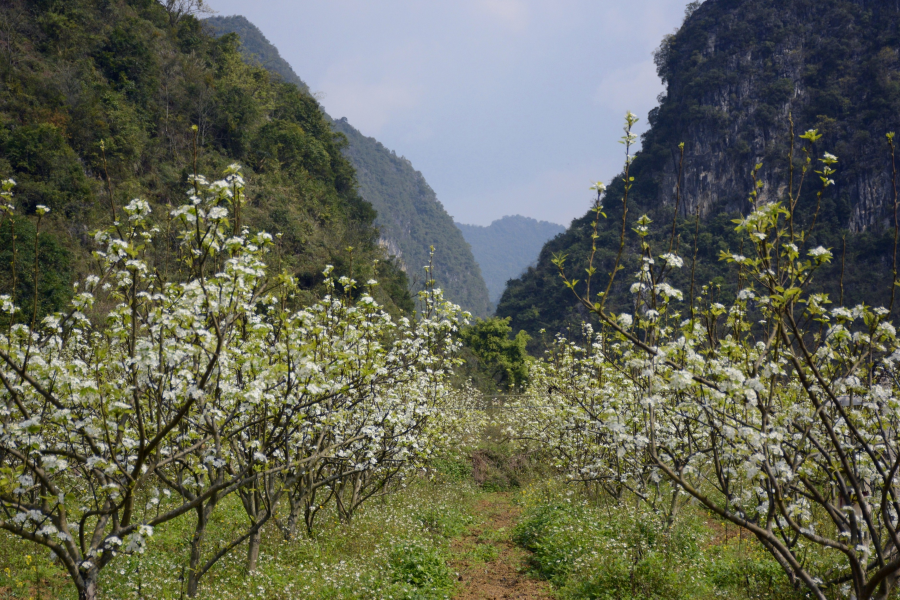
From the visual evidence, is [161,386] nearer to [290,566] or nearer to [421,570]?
[290,566]

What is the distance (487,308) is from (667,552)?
5337 inches

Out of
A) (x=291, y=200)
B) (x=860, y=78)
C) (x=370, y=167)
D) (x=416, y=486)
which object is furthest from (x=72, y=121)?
(x=370, y=167)

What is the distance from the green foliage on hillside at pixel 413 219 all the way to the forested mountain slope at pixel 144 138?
221 ft

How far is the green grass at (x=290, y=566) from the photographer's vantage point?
6.71 meters

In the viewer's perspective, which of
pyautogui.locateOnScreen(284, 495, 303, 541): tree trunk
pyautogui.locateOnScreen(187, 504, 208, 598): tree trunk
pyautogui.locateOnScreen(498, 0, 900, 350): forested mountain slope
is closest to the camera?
pyautogui.locateOnScreen(187, 504, 208, 598): tree trunk

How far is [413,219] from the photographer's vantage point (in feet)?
518

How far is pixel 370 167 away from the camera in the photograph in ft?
521

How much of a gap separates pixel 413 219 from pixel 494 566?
15106 centimetres

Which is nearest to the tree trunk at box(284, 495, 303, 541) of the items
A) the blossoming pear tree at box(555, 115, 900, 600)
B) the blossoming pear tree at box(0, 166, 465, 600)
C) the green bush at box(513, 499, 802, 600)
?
the blossoming pear tree at box(0, 166, 465, 600)

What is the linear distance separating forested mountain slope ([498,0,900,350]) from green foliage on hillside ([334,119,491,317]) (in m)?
55.9

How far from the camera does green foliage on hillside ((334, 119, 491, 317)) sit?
134750 millimetres

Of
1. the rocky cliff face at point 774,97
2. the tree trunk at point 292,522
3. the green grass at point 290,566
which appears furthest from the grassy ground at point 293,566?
the rocky cliff face at point 774,97

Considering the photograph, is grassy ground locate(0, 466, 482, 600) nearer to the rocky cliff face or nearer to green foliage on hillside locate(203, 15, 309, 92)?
the rocky cliff face

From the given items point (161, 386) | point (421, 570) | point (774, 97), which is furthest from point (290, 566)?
point (774, 97)
